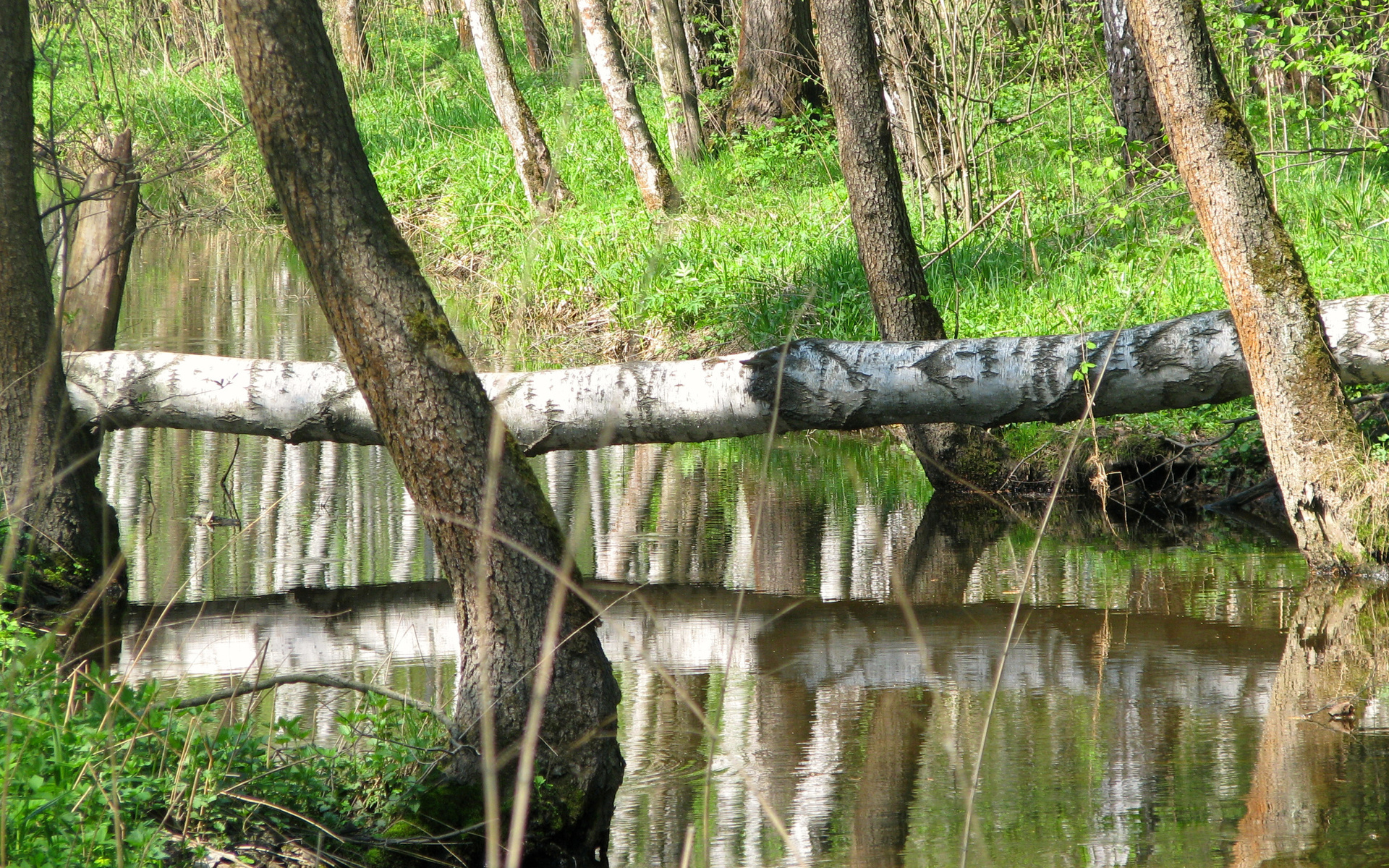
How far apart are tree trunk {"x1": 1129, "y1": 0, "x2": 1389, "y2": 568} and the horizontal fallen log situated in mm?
630

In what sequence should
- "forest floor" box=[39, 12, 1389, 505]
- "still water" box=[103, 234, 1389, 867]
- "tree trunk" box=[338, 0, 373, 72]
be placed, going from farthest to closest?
"tree trunk" box=[338, 0, 373, 72], "forest floor" box=[39, 12, 1389, 505], "still water" box=[103, 234, 1389, 867]

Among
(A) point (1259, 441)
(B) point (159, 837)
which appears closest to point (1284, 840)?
(B) point (159, 837)

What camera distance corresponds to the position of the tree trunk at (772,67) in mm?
12305

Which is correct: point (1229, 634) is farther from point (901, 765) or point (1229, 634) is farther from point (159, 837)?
point (159, 837)

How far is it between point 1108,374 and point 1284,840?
9.57 feet

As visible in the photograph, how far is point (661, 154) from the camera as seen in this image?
1314 cm

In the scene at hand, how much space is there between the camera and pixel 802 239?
9.38 meters

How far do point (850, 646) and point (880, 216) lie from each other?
2591mm

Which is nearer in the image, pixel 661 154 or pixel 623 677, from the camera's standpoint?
pixel 623 677

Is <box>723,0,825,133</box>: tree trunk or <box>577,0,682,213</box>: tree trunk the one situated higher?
<box>723,0,825,133</box>: tree trunk

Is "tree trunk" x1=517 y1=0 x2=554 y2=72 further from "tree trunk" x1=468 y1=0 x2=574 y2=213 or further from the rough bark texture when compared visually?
the rough bark texture

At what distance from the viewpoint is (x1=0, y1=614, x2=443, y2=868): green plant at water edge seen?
7.65 ft

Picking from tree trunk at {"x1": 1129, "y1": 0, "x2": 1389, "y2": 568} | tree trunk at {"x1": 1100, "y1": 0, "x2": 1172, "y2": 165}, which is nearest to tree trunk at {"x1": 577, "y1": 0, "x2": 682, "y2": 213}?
tree trunk at {"x1": 1100, "y1": 0, "x2": 1172, "y2": 165}

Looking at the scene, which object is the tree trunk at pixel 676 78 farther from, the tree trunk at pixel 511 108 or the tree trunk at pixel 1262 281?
the tree trunk at pixel 1262 281
